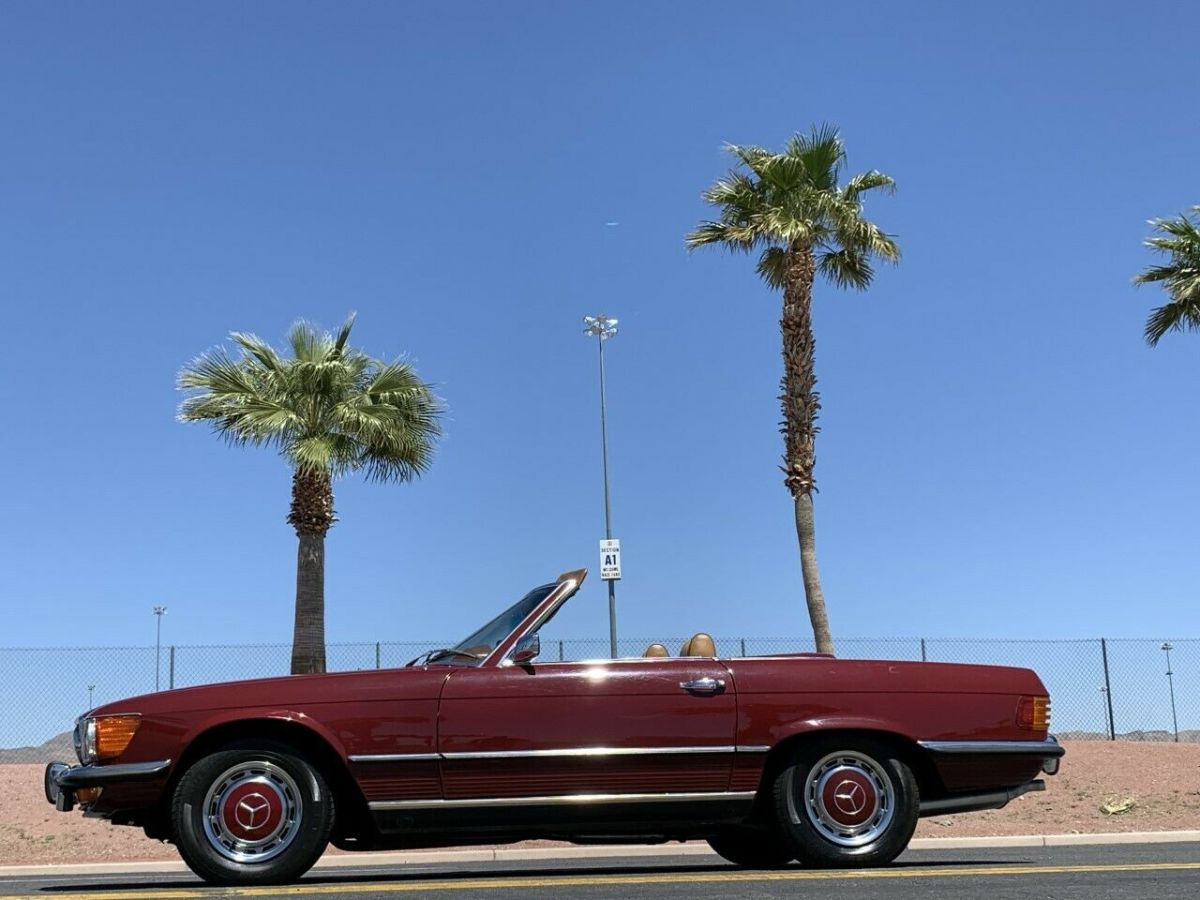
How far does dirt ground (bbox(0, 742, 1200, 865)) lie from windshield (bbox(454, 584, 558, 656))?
864 cm

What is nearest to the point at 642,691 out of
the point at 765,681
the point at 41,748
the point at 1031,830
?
the point at 765,681

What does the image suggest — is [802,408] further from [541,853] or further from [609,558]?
[541,853]

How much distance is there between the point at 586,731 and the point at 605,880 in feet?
2.13

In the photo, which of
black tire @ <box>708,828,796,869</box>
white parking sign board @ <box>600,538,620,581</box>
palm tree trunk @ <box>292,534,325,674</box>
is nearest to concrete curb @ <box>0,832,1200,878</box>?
black tire @ <box>708,828,796,869</box>

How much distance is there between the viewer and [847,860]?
6.44 metres

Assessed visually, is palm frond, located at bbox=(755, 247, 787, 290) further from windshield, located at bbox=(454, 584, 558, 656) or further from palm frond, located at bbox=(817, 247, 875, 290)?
windshield, located at bbox=(454, 584, 558, 656)

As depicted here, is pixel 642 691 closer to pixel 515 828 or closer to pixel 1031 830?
pixel 515 828

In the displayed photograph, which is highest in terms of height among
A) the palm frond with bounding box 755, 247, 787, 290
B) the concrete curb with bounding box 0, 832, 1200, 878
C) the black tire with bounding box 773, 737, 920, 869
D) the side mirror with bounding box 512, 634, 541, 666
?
the palm frond with bounding box 755, 247, 787, 290

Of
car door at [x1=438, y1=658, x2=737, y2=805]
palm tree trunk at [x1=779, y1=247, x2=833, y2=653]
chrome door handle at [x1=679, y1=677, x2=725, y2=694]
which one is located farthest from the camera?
palm tree trunk at [x1=779, y1=247, x2=833, y2=653]

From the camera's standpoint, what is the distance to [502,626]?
6789 mm

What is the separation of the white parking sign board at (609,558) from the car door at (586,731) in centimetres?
2004

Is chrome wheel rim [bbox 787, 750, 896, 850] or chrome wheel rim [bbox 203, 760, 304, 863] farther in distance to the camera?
chrome wheel rim [bbox 787, 750, 896, 850]

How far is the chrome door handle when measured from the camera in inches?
253

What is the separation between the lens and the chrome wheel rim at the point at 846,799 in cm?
648
